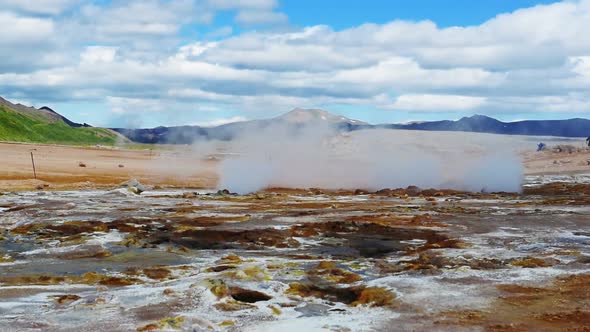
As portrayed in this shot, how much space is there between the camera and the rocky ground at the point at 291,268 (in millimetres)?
13703

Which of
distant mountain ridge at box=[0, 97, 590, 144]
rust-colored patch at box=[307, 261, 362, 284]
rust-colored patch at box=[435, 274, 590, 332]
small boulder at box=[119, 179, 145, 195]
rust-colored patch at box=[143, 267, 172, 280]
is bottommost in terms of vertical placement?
rust-colored patch at box=[435, 274, 590, 332]

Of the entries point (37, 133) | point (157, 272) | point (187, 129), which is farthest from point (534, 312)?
point (37, 133)

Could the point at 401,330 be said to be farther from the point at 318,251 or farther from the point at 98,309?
the point at 318,251

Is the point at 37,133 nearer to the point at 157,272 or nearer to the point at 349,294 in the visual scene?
the point at 157,272

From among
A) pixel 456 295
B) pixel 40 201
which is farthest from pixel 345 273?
pixel 40 201

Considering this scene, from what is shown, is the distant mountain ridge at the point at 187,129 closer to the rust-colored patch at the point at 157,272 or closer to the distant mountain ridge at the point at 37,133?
the distant mountain ridge at the point at 37,133

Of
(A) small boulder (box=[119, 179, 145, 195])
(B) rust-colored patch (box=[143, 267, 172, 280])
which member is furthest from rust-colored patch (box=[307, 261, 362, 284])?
(A) small boulder (box=[119, 179, 145, 195])

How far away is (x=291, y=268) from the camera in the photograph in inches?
755

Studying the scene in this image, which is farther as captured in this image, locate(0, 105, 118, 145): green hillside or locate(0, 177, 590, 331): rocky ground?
locate(0, 105, 118, 145): green hillside

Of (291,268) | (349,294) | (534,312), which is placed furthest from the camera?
(291,268)

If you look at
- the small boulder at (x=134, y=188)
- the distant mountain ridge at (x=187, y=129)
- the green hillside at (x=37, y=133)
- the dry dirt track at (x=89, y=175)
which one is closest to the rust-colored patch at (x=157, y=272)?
the small boulder at (x=134, y=188)

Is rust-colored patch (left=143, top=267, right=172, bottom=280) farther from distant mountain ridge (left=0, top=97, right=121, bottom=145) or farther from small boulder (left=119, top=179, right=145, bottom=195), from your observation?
distant mountain ridge (left=0, top=97, right=121, bottom=145)

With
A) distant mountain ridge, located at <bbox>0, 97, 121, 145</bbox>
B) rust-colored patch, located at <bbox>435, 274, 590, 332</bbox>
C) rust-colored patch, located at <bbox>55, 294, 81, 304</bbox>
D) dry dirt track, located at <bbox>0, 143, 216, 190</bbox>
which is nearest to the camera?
rust-colored patch, located at <bbox>435, 274, 590, 332</bbox>

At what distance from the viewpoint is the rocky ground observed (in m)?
13.7
